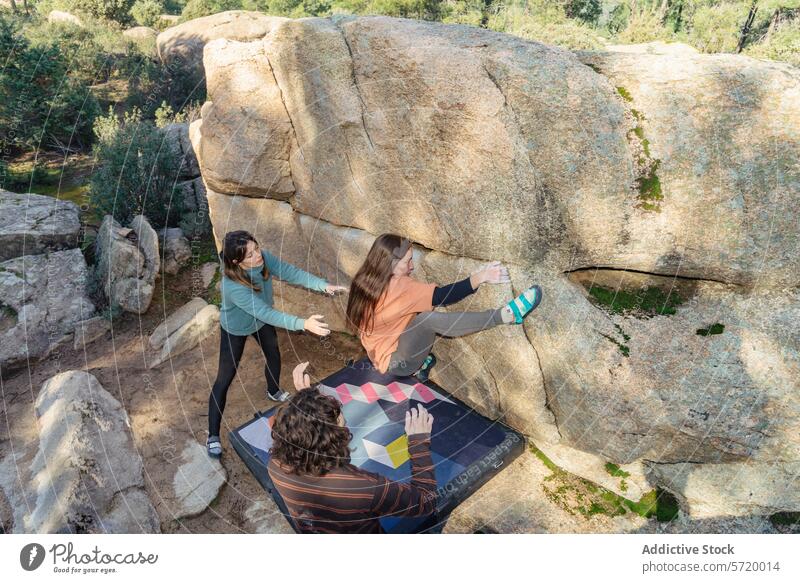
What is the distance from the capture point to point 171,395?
5.31 metres

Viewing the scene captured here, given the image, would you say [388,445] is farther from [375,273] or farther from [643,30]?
[643,30]

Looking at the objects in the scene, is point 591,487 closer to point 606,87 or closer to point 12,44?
point 606,87

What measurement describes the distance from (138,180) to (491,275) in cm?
638

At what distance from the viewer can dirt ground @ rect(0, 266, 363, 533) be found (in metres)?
4.22

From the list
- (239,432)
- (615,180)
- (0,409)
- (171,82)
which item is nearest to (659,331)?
(615,180)

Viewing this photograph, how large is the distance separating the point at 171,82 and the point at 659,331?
11.9 meters

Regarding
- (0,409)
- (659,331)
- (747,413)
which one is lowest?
(0,409)

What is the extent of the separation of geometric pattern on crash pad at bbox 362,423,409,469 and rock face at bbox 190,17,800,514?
0.85 meters

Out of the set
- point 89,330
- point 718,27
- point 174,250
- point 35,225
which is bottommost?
point 89,330

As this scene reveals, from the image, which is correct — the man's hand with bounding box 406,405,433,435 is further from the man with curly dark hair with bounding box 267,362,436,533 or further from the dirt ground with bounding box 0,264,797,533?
the dirt ground with bounding box 0,264,797,533

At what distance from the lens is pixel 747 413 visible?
354 cm

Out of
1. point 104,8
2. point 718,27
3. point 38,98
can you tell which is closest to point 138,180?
point 38,98

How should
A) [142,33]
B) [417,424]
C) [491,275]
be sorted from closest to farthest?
[417,424]
[491,275]
[142,33]

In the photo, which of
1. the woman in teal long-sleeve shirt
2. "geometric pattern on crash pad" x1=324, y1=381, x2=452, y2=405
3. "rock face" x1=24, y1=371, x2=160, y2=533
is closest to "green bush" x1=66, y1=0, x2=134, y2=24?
"rock face" x1=24, y1=371, x2=160, y2=533
